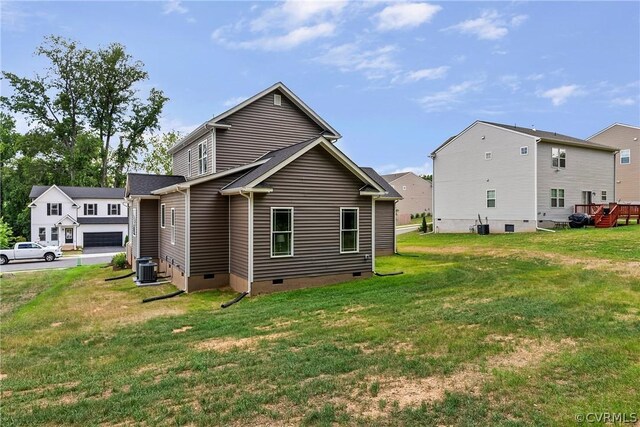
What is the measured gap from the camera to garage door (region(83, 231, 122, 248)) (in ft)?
133

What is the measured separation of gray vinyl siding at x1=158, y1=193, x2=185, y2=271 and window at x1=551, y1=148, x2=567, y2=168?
2429 centimetres

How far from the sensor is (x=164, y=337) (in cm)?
813

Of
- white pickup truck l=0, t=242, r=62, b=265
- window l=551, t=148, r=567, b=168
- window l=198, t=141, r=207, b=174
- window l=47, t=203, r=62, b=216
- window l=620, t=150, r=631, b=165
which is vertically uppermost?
window l=620, t=150, r=631, b=165

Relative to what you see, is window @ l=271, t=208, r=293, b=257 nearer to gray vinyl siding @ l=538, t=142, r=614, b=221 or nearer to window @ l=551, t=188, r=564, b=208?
gray vinyl siding @ l=538, t=142, r=614, b=221

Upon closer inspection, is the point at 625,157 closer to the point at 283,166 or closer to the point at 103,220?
the point at 283,166

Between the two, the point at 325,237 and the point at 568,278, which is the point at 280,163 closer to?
the point at 325,237

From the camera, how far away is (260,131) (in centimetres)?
1623

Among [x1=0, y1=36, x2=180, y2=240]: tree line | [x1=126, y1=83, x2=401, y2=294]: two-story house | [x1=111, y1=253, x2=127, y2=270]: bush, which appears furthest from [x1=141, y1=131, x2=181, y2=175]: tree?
[x1=126, y1=83, x2=401, y2=294]: two-story house

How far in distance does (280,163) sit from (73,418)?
8806mm

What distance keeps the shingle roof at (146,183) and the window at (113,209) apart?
25.4 metres

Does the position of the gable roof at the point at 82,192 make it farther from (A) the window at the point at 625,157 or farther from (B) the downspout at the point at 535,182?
(A) the window at the point at 625,157

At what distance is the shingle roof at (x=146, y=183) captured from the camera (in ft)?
58.0

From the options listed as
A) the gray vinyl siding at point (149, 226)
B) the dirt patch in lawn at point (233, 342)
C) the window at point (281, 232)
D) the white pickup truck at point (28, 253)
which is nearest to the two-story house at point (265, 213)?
the window at point (281, 232)

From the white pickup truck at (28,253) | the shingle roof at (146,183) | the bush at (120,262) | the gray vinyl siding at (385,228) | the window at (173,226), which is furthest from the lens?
the white pickup truck at (28,253)
